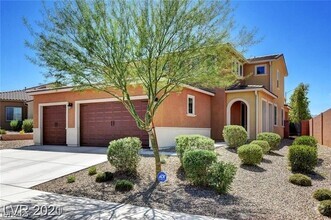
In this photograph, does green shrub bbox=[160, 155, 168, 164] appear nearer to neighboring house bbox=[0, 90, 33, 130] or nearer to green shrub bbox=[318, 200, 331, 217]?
green shrub bbox=[318, 200, 331, 217]

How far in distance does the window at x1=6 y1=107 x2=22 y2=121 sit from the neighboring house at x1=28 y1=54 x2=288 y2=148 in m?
14.0

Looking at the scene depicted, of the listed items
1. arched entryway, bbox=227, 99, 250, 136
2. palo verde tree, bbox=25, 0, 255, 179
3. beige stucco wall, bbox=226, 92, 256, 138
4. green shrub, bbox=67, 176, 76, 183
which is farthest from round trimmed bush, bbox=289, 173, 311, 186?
arched entryway, bbox=227, 99, 250, 136

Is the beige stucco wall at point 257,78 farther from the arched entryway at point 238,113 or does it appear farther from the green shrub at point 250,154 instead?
the green shrub at point 250,154

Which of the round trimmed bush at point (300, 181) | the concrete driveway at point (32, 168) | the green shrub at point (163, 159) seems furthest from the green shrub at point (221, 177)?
the concrete driveway at point (32, 168)

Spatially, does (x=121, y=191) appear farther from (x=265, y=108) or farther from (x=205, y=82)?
(x=265, y=108)

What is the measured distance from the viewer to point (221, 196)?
7.57 m

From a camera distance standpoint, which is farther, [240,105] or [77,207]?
[240,105]

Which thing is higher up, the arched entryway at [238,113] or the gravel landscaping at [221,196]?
the arched entryway at [238,113]

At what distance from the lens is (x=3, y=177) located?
9.93 metres

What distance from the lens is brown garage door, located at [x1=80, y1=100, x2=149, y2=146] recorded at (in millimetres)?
15592

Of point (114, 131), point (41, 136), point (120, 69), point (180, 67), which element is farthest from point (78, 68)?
point (41, 136)

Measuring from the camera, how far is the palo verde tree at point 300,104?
3303cm

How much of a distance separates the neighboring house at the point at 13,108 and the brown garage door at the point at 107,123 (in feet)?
54.9

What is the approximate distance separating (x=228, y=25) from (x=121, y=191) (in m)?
5.81
